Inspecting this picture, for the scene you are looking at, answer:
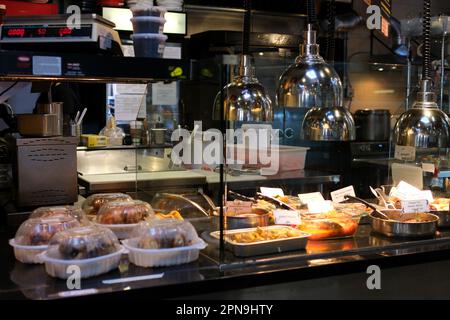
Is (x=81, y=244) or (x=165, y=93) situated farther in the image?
(x=165, y=93)

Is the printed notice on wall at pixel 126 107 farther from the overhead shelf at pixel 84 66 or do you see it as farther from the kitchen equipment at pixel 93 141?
the overhead shelf at pixel 84 66

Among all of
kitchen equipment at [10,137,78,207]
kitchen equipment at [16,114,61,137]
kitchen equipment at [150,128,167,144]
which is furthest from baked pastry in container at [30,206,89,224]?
kitchen equipment at [150,128,167,144]

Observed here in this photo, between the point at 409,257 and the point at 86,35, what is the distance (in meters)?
1.51

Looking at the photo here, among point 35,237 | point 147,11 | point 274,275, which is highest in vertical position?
→ point 147,11

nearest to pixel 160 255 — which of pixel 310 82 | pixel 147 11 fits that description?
pixel 310 82

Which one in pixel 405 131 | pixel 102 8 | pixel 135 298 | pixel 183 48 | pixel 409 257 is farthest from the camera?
pixel 183 48

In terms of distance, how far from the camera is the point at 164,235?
1.98 meters

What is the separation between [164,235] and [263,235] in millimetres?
424

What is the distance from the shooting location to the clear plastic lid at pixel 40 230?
1998mm

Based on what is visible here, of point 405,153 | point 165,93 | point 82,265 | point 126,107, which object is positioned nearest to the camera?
point 82,265

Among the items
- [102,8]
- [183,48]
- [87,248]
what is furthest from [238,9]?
[87,248]

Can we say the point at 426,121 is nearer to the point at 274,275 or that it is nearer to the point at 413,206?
the point at 413,206

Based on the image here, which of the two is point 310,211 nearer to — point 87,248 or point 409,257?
point 409,257
